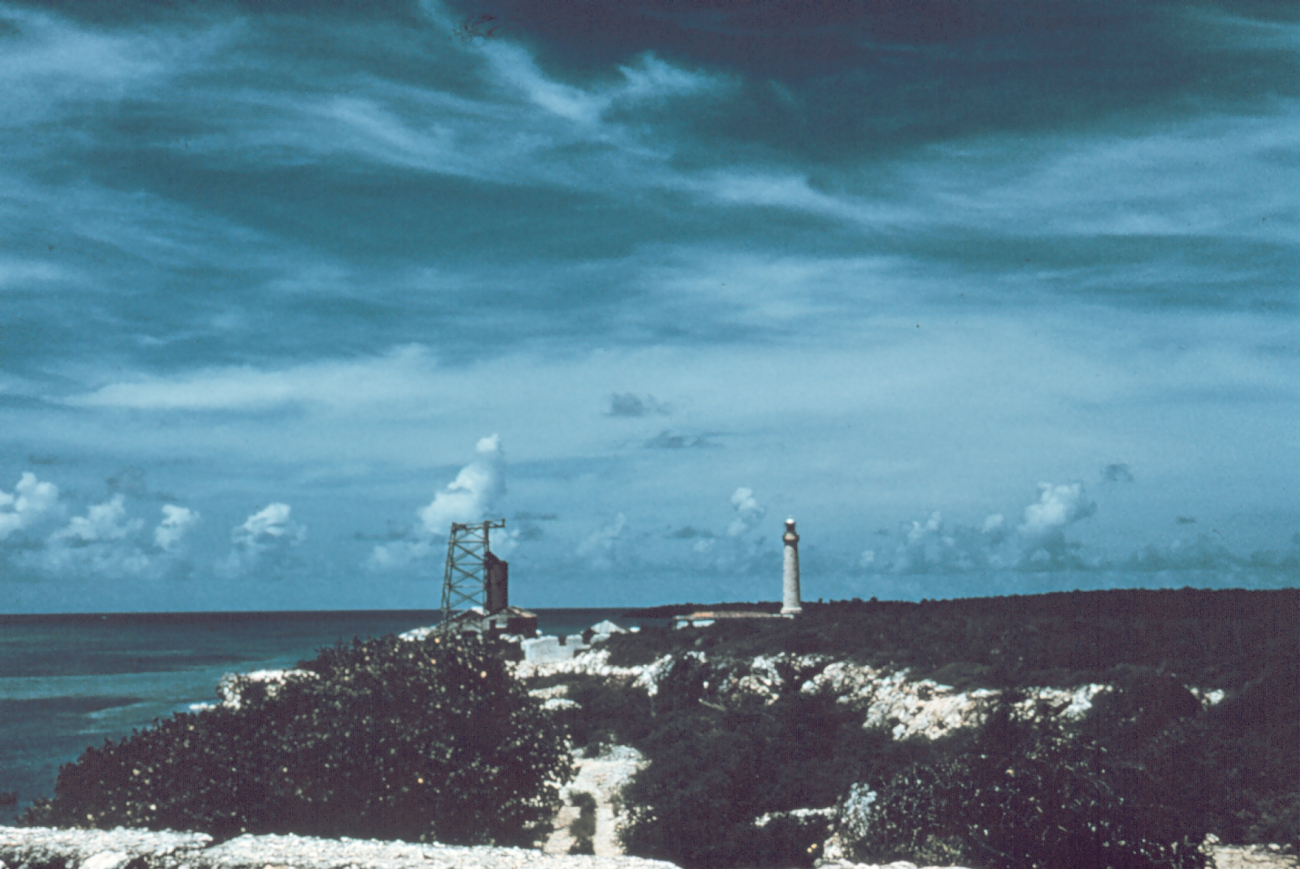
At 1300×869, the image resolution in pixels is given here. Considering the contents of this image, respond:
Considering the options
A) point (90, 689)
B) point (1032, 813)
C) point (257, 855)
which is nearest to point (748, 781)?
point (1032, 813)

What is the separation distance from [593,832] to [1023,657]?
9.39 meters

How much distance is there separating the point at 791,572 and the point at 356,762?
25761mm

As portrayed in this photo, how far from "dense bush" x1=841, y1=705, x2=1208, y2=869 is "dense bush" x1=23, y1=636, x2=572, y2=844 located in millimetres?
5158

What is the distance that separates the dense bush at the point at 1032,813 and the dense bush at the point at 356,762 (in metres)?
5.16

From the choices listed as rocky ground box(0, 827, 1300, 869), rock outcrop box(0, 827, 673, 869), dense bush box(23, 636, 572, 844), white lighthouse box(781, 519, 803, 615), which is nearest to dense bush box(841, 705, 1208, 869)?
rocky ground box(0, 827, 1300, 869)

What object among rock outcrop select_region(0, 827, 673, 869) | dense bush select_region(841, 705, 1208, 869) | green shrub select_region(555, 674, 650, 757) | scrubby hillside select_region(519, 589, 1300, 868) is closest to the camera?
rock outcrop select_region(0, 827, 673, 869)

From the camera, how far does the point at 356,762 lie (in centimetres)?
1212

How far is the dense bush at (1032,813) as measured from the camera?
9.27m

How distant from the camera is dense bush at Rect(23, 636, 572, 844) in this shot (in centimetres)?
1191

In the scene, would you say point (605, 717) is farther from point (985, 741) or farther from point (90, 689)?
point (90, 689)

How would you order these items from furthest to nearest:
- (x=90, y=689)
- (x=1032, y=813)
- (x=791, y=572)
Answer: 1. (x=90, y=689)
2. (x=791, y=572)
3. (x=1032, y=813)

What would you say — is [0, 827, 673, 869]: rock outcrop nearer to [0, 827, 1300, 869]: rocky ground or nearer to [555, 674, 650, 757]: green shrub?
[0, 827, 1300, 869]: rocky ground

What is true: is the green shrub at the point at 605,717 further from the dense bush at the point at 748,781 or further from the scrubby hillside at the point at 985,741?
the dense bush at the point at 748,781

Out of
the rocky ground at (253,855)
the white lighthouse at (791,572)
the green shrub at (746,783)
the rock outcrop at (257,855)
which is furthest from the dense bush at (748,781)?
the white lighthouse at (791,572)
